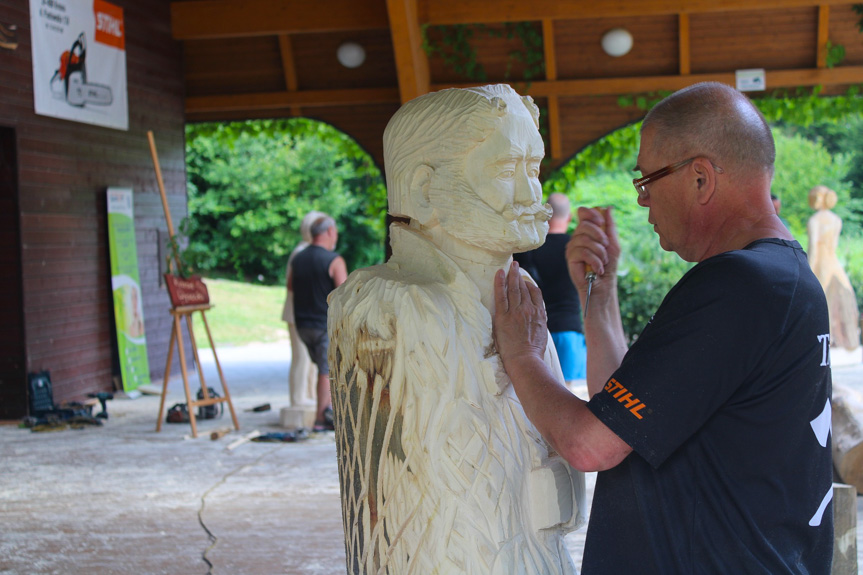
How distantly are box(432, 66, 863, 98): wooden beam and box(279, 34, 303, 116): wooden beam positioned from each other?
169cm

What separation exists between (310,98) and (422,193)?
7.40m

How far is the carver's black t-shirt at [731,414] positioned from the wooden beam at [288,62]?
7.71 meters

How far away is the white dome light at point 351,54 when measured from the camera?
834 centimetres

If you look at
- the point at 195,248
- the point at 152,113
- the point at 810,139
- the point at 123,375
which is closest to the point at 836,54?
the point at 195,248

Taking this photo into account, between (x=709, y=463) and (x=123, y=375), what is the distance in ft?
24.0

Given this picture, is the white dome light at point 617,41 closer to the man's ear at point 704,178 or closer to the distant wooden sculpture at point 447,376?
the distant wooden sculpture at point 447,376

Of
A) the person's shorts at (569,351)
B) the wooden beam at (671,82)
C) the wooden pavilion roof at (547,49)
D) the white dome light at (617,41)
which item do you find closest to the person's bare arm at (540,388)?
the person's shorts at (569,351)

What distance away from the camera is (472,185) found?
1.64 meters

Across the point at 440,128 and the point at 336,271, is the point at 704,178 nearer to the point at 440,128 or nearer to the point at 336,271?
the point at 440,128

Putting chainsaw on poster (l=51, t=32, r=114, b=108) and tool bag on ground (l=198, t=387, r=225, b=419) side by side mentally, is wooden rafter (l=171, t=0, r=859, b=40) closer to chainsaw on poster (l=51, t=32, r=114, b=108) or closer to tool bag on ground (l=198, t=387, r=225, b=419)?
chainsaw on poster (l=51, t=32, r=114, b=108)

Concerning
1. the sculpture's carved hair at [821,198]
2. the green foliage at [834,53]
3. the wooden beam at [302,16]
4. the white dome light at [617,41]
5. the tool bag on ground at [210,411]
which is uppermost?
the wooden beam at [302,16]

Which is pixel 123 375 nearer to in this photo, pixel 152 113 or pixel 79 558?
pixel 152 113

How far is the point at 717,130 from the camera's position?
1402 millimetres

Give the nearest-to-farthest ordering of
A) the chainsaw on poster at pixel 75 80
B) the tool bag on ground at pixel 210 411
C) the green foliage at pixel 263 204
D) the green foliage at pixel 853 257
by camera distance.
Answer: the tool bag on ground at pixel 210 411 → the chainsaw on poster at pixel 75 80 → the green foliage at pixel 853 257 → the green foliage at pixel 263 204
